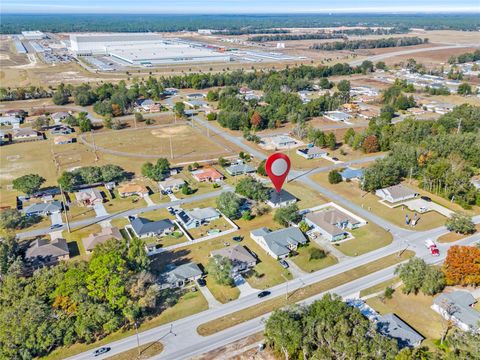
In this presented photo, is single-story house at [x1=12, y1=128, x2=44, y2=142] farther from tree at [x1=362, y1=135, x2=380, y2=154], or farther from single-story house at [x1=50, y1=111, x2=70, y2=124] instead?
tree at [x1=362, y1=135, x2=380, y2=154]

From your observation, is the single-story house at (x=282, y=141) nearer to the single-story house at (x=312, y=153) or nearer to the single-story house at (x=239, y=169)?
the single-story house at (x=312, y=153)

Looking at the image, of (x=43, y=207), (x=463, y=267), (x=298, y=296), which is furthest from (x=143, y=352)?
(x=43, y=207)

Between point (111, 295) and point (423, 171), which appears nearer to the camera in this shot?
point (111, 295)

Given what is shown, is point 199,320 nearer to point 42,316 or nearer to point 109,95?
point 42,316

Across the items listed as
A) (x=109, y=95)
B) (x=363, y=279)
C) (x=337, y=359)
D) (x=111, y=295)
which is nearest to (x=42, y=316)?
(x=111, y=295)

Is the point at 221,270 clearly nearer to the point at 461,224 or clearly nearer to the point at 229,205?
the point at 229,205

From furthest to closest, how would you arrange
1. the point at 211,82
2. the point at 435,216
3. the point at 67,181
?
the point at 211,82, the point at 67,181, the point at 435,216
